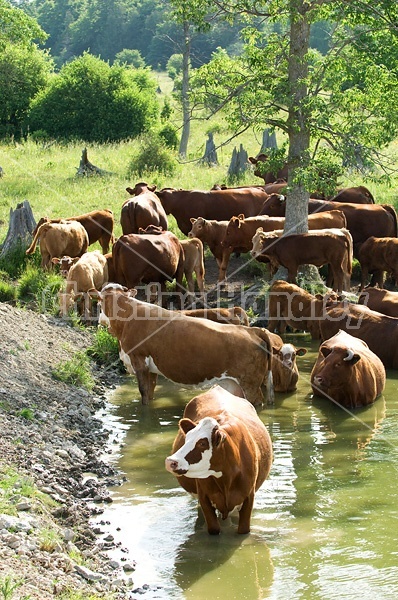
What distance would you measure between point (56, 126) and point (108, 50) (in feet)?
219

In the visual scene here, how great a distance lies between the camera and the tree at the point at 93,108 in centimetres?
4062

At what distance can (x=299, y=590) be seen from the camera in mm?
7785

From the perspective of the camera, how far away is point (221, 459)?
26.7ft

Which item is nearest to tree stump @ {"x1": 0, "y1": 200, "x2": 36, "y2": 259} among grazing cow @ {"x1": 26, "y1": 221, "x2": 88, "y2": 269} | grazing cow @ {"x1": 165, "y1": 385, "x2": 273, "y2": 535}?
grazing cow @ {"x1": 26, "y1": 221, "x2": 88, "y2": 269}

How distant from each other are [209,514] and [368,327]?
24.0 ft

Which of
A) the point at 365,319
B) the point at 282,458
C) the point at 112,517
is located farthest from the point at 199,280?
the point at 112,517

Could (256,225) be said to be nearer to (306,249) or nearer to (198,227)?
(198,227)

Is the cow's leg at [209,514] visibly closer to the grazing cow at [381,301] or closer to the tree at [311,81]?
the grazing cow at [381,301]

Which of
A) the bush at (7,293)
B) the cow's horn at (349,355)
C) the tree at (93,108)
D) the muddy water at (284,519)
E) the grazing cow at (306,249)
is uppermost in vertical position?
the tree at (93,108)

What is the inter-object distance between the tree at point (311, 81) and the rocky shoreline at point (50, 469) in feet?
15.9

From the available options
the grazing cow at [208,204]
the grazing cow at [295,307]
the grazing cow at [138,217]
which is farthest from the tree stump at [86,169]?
the grazing cow at [295,307]

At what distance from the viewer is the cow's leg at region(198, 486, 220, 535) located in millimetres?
8484

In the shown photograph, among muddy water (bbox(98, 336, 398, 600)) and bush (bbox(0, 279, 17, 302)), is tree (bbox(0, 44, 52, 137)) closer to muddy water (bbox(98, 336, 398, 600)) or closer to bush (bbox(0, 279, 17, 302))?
bush (bbox(0, 279, 17, 302))

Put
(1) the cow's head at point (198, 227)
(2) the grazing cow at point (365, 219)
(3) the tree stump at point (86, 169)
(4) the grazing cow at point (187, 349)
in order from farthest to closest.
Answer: (3) the tree stump at point (86, 169) < (2) the grazing cow at point (365, 219) < (1) the cow's head at point (198, 227) < (4) the grazing cow at point (187, 349)
